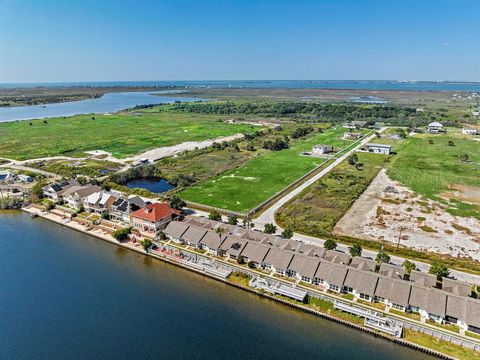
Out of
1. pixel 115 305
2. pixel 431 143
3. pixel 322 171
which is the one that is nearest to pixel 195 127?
pixel 322 171

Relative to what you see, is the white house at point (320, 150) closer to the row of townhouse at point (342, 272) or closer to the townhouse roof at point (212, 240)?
the row of townhouse at point (342, 272)

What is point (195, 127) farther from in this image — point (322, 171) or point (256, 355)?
point (256, 355)

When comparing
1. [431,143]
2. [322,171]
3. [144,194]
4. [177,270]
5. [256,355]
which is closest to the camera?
[256,355]

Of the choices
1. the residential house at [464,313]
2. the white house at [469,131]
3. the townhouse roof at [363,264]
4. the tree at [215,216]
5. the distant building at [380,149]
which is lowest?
the residential house at [464,313]

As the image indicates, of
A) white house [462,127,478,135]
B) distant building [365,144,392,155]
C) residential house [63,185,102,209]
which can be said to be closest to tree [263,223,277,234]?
residential house [63,185,102,209]

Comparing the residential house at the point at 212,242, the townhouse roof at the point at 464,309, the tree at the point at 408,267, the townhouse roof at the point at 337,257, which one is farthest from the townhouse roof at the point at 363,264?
the residential house at the point at 212,242

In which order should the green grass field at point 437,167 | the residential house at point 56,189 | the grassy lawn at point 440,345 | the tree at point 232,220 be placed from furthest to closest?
the green grass field at point 437,167, the residential house at point 56,189, the tree at point 232,220, the grassy lawn at point 440,345
